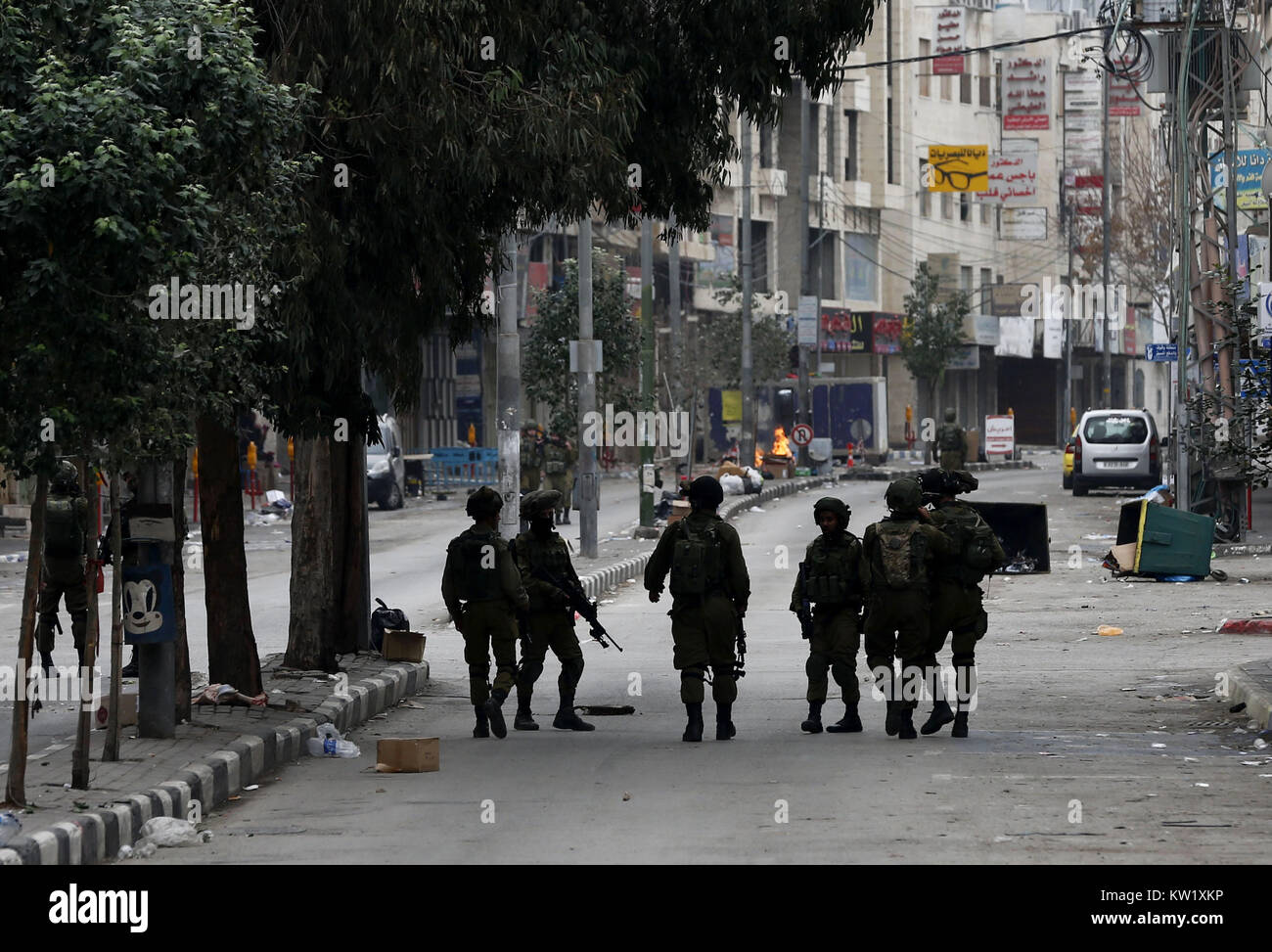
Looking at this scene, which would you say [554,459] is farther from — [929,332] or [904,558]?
[929,332]

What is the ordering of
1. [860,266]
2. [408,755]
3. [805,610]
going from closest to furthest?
1. [408,755]
2. [805,610]
3. [860,266]

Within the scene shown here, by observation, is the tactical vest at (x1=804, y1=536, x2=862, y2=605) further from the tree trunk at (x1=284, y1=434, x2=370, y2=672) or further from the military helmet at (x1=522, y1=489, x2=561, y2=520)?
the tree trunk at (x1=284, y1=434, x2=370, y2=672)

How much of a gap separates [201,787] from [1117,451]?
114 ft

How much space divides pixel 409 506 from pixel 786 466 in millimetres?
12125

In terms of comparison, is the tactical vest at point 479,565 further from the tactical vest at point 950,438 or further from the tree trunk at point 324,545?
the tactical vest at point 950,438

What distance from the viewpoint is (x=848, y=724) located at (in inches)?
529

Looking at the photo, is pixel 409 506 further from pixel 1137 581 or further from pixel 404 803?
pixel 404 803

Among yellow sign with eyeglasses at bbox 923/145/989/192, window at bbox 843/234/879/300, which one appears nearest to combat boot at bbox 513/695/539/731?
yellow sign with eyeglasses at bbox 923/145/989/192

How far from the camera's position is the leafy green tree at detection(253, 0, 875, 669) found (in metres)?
12.3

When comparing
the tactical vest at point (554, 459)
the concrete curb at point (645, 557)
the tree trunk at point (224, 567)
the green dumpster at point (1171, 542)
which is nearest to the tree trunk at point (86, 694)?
the tree trunk at point (224, 567)

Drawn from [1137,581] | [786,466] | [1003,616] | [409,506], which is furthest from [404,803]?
[786,466]

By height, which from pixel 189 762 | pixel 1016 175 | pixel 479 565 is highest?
pixel 1016 175

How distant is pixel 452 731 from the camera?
14.0m

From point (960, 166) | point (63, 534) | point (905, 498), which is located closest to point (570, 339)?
point (63, 534)
